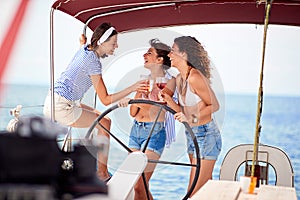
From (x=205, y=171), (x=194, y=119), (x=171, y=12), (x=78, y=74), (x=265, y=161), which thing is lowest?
(x=205, y=171)

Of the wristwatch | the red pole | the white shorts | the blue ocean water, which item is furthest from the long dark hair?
the blue ocean water

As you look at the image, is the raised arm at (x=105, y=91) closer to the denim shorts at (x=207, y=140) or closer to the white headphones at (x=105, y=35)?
the white headphones at (x=105, y=35)

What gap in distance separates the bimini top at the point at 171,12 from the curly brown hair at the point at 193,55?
0.12m

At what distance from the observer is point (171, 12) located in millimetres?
4332

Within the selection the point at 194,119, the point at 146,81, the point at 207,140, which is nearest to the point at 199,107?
the point at 194,119

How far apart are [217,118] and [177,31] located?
0.67 m

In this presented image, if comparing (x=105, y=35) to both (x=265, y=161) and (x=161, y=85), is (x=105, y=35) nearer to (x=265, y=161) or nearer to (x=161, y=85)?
(x=161, y=85)

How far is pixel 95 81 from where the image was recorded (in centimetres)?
438

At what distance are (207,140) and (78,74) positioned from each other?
36.8 inches

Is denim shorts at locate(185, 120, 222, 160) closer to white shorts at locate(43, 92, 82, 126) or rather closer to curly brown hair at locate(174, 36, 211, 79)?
curly brown hair at locate(174, 36, 211, 79)

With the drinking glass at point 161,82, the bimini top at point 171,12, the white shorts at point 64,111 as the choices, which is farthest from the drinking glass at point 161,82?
the white shorts at point 64,111

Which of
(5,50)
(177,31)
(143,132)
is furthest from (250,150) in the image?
(5,50)

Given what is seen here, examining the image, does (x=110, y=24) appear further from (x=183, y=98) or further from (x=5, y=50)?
(x=5, y=50)

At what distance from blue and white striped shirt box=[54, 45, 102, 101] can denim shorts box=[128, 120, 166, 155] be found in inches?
16.4
